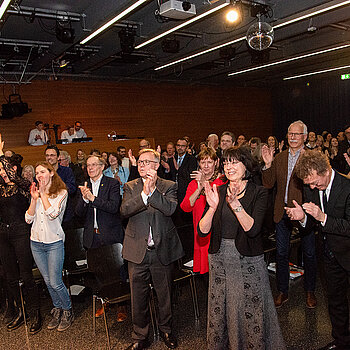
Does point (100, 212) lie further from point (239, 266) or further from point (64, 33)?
point (64, 33)

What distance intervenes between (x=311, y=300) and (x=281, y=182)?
1.26 m

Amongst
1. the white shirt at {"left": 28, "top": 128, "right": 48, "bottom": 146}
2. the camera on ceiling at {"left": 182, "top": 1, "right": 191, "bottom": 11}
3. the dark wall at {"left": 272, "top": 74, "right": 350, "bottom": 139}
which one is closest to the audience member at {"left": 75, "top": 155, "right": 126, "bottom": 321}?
the camera on ceiling at {"left": 182, "top": 1, "right": 191, "bottom": 11}

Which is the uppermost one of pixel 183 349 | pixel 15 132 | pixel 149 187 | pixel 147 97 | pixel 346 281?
pixel 147 97

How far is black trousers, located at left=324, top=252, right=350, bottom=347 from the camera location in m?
2.79

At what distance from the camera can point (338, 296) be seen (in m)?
2.82

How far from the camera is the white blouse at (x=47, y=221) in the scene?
11.4 ft

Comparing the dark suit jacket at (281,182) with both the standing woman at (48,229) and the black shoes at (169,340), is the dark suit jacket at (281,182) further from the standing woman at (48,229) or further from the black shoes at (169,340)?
the standing woman at (48,229)

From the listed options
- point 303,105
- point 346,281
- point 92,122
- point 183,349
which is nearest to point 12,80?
point 92,122

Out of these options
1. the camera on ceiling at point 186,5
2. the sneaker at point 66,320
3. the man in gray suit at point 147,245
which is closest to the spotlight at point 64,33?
the camera on ceiling at point 186,5

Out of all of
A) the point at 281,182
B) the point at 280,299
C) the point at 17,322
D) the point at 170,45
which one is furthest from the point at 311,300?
the point at 170,45

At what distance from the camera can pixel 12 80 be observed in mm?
10336

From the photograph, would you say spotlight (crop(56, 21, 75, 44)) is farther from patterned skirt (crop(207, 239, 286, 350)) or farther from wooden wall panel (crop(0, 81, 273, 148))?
patterned skirt (crop(207, 239, 286, 350))

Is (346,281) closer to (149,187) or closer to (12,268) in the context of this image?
(149,187)

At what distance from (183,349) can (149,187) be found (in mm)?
1458
